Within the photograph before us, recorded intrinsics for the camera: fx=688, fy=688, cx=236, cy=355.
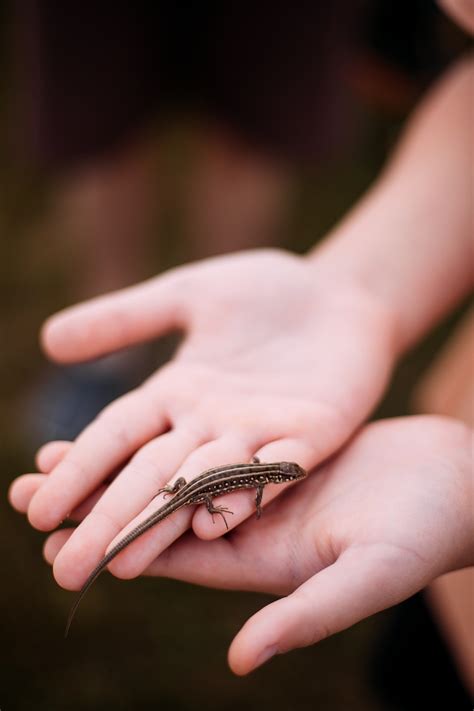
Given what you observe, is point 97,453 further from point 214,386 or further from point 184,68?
point 184,68

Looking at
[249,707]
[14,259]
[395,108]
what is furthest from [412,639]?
[395,108]

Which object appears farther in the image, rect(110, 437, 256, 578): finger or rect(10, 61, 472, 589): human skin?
rect(10, 61, 472, 589): human skin

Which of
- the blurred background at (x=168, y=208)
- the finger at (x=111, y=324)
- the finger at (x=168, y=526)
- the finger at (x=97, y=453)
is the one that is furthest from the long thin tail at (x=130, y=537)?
the finger at (x=111, y=324)

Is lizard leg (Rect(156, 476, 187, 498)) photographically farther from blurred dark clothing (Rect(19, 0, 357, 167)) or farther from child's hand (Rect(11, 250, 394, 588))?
blurred dark clothing (Rect(19, 0, 357, 167))

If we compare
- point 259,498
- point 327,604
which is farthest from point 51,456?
point 327,604

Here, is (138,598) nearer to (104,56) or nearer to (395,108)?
(104,56)

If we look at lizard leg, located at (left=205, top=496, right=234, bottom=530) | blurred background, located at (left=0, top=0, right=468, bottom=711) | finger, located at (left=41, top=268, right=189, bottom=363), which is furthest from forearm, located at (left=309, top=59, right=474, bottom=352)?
lizard leg, located at (left=205, top=496, right=234, bottom=530)
